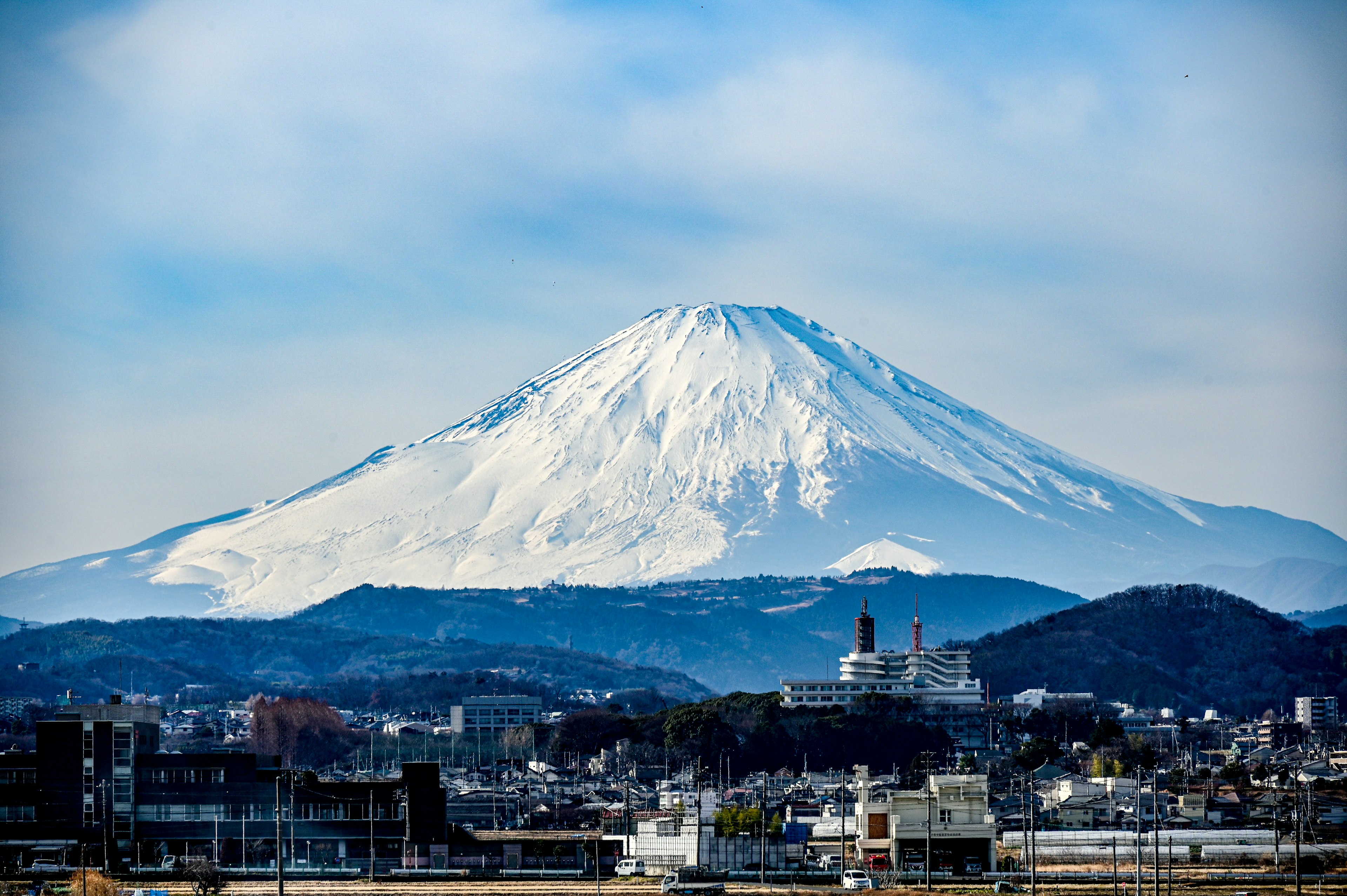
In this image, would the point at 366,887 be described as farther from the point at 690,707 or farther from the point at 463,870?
the point at 690,707

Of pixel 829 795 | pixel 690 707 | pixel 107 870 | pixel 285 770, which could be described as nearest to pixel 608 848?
pixel 285 770

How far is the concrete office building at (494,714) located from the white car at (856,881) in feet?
358

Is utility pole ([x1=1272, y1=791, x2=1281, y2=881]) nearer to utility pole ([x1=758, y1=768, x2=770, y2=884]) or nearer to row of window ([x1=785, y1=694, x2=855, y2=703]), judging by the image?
utility pole ([x1=758, y1=768, x2=770, y2=884])

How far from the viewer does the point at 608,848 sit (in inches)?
2785

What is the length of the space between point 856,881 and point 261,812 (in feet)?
72.0

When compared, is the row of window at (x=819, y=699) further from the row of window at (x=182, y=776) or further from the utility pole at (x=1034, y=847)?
the row of window at (x=182, y=776)

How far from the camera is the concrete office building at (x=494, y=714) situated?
566 feet

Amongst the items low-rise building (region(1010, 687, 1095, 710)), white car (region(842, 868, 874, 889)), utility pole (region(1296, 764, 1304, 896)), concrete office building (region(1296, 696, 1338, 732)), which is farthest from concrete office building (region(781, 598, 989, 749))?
white car (region(842, 868, 874, 889))

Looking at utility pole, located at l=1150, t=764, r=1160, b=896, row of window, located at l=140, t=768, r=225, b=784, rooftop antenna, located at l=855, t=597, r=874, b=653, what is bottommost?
utility pole, located at l=1150, t=764, r=1160, b=896

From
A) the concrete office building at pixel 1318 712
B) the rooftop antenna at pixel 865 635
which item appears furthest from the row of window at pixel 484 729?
the concrete office building at pixel 1318 712

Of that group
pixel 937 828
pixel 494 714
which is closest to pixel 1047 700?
pixel 494 714

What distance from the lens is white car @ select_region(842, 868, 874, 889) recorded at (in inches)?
2338

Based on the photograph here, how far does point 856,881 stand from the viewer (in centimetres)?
6022

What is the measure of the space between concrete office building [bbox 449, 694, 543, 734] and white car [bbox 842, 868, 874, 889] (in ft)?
358
